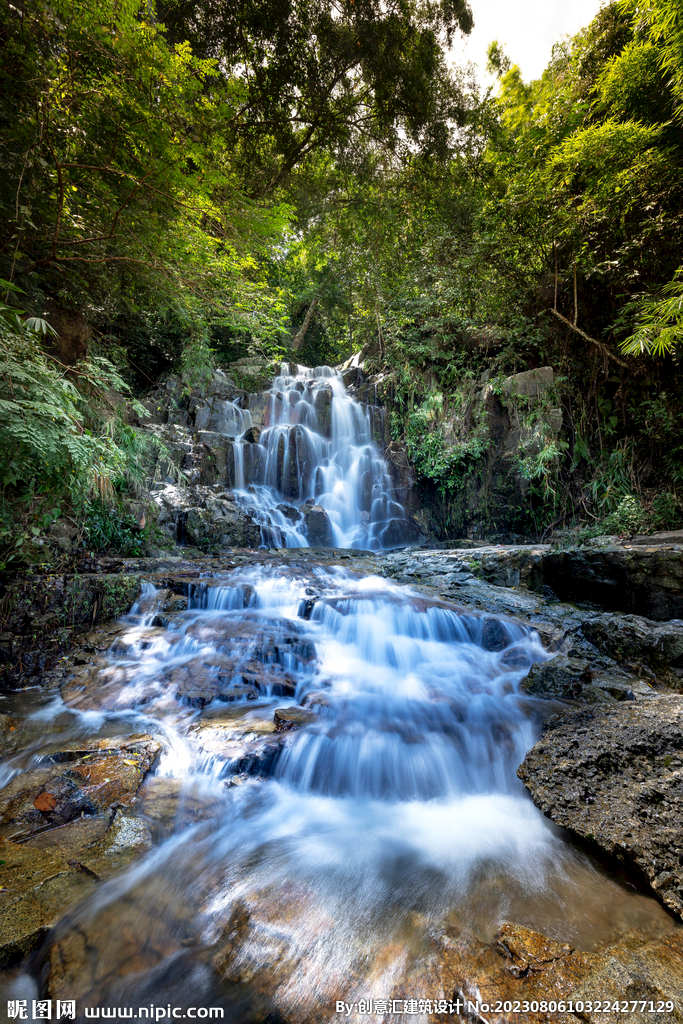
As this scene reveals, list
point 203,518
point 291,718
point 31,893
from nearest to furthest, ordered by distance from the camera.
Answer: point 31,893 → point 291,718 → point 203,518

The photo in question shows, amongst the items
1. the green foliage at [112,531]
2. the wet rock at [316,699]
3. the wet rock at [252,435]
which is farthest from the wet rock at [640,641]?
the wet rock at [252,435]

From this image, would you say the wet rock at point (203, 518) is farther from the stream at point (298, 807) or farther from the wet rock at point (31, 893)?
the wet rock at point (31, 893)

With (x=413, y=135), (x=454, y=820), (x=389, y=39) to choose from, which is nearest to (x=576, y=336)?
(x=413, y=135)

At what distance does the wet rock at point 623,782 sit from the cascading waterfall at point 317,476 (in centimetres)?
747

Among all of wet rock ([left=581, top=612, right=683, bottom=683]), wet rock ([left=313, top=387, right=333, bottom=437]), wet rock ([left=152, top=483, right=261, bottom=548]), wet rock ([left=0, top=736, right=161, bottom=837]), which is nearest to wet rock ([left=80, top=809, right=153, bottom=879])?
wet rock ([left=0, top=736, right=161, bottom=837])

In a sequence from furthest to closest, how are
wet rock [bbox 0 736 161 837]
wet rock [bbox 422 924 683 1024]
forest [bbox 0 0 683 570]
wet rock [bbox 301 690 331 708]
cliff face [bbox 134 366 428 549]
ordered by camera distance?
cliff face [bbox 134 366 428 549], forest [bbox 0 0 683 570], wet rock [bbox 301 690 331 708], wet rock [bbox 0 736 161 837], wet rock [bbox 422 924 683 1024]

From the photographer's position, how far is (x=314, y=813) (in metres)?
2.94

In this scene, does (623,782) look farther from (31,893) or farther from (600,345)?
(600,345)

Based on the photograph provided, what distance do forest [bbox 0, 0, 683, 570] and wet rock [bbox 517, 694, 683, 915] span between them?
15.1ft

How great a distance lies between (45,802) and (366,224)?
11.5 metres

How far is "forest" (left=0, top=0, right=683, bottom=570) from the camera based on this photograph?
407cm

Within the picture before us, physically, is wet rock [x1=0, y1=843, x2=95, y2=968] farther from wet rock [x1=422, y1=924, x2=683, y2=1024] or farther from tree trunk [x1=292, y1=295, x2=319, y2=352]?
tree trunk [x1=292, y1=295, x2=319, y2=352]

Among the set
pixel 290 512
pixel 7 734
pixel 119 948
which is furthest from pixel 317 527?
pixel 119 948

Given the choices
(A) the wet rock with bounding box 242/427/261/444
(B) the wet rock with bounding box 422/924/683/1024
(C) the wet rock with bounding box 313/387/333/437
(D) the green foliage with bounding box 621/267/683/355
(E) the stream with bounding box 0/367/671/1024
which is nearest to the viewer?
(B) the wet rock with bounding box 422/924/683/1024
